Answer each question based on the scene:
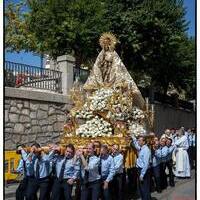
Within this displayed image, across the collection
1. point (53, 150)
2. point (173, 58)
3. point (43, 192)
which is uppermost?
point (173, 58)

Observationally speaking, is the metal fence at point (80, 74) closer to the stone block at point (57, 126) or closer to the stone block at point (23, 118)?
the stone block at point (57, 126)

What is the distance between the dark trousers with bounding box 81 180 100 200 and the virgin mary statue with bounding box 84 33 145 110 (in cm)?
298

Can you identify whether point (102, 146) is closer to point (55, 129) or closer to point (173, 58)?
point (55, 129)

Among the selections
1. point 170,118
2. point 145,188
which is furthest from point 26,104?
point 170,118

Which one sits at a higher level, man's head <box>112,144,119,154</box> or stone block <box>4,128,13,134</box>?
stone block <box>4,128,13,134</box>

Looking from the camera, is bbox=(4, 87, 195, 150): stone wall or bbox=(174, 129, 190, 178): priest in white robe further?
bbox=(174, 129, 190, 178): priest in white robe

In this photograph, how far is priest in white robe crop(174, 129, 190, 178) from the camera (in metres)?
16.1

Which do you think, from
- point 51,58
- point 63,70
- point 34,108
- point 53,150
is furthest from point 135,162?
point 51,58

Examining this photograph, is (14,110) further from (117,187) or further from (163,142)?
(117,187)

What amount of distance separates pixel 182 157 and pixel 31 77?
529cm

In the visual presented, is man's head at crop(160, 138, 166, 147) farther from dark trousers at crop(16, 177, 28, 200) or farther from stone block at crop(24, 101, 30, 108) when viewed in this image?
dark trousers at crop(16, 177, 28, 200)

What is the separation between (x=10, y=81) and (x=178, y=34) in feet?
36.7

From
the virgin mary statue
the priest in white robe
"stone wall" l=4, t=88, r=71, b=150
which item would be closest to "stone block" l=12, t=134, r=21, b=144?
"stone wall" l=4, t=88, r=71, b=150

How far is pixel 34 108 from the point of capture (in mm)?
15000
